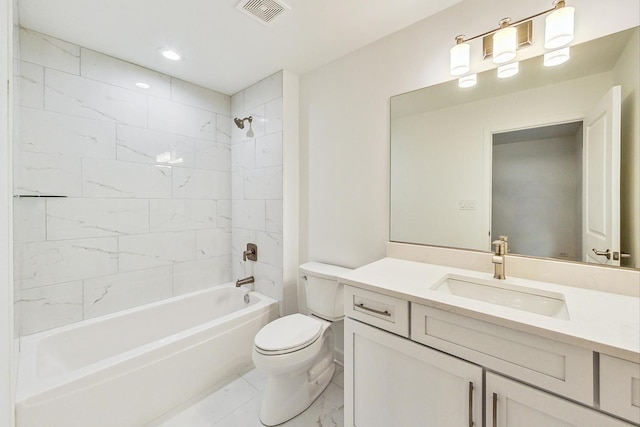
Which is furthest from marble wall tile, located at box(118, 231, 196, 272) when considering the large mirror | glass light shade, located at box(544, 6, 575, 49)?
glass light shade, located at box(544, 6, 575, 49)

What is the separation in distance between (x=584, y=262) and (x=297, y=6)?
1885 millimetres

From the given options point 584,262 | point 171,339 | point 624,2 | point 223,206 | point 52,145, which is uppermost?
point 624,2

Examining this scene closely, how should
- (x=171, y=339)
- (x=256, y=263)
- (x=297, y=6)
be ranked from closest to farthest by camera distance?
(x=297, y=6), (x=171, y=339), (x=256, y=263)

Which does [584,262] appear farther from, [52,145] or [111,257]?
[52,145]

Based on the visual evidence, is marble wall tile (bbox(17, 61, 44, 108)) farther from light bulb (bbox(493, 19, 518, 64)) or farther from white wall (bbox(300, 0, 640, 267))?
light bulb (bbox(493, 19, 518, 64))

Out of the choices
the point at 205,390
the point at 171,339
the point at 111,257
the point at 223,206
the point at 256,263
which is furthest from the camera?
the point at 223,206

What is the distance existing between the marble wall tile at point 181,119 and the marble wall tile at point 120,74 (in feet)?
0.30

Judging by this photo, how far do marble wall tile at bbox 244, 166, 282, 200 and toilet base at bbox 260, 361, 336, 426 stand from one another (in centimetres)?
132

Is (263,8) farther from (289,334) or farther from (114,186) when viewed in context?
(289,334)

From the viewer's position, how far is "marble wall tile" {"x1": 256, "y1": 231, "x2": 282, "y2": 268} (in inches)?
89.0

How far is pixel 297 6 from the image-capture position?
4.77 feet

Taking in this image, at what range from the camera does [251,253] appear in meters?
2.47

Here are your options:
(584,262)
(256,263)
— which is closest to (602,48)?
(584,262)

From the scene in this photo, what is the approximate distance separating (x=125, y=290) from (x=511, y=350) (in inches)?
97.3
